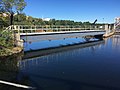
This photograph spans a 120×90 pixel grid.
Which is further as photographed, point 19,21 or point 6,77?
point 19,21

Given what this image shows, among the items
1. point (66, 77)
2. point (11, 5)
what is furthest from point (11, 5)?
point (66, 77)

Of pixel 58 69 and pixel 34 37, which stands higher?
pixel 34 37

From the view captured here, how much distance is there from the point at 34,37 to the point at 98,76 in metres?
19.7

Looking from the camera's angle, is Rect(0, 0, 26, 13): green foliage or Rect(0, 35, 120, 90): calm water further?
Rect(0, 0, 26, 13): green foliage

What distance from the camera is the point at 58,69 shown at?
67.3 feet

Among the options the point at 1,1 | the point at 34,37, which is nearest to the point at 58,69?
the point at 34,37

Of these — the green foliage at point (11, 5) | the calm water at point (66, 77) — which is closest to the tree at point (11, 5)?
the green foliage at point (11, 5)

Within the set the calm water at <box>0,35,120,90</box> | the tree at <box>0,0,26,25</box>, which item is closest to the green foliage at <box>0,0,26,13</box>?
the tree at <box>0,0,26,25</box>

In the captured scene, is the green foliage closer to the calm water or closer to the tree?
the tree

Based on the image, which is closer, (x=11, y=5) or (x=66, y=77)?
(x=66, y=77)

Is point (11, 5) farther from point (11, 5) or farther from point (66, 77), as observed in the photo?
point (66, 77)

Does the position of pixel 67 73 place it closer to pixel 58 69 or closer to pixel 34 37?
pixel 58 69

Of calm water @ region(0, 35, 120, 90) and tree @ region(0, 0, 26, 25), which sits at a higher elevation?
tree @ region(0, 0, 26, 25)

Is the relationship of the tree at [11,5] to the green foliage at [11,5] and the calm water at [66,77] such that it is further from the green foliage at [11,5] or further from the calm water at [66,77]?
the calm water at [66,77]
